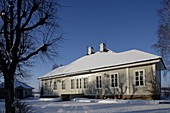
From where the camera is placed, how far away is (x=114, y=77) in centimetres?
2769

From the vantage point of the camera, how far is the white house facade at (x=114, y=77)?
24.3 m

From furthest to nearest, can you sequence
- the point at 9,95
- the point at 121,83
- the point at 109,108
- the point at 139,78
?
the point at 121,83 → the point at 139,78 → the point at 109,108 → the point at 9,95

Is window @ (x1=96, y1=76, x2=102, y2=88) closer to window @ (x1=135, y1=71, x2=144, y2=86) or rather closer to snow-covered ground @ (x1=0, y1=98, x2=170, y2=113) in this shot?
window @ (x1=135, y1=71, x2=144, y2=86)

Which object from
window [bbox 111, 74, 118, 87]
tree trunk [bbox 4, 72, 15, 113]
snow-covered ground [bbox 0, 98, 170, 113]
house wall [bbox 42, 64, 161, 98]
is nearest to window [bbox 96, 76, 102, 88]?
house wall [bbox 42, 64, 161, 98]

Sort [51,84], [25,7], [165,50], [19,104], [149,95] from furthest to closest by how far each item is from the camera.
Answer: [51,84], [165,50], [149,95], [25,7], [19,104]

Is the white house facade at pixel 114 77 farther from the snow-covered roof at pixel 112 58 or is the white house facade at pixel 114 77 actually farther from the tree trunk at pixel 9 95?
the tree trunk at pixel 9 95

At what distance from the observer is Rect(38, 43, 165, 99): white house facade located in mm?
24328

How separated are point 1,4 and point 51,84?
2914cm

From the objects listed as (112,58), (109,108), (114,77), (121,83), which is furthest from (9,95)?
(112,58)

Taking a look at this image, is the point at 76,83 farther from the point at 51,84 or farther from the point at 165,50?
the point at 165,50

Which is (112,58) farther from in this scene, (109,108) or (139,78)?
(109,108)

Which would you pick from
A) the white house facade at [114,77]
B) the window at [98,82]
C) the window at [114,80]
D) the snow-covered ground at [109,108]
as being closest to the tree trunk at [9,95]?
the snow-covered ground at [109,108]

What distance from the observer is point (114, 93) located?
90.1 ft

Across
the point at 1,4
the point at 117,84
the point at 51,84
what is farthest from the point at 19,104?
the point at 51,84
